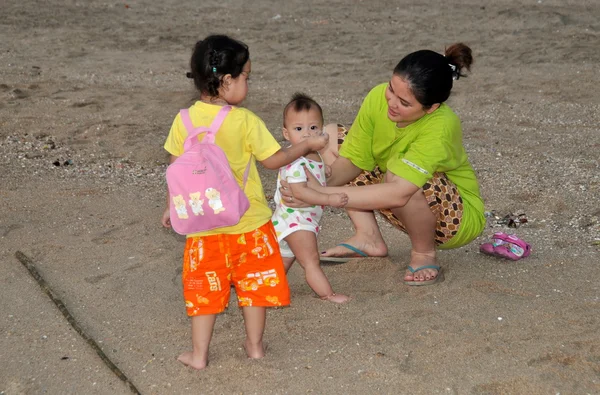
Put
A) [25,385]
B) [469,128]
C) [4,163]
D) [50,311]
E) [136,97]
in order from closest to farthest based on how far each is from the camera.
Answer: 1. [25,385]
2. [50,311]
3. [4,163]
4. [469,128]
5. [136,97]

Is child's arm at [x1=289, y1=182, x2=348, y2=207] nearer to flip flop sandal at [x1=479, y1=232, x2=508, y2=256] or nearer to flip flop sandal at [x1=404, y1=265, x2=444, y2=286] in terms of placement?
flip flop sandal at [x1=404, y1=265, x2=444, y2=286]

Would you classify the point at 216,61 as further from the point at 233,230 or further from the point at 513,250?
the point at 513,250

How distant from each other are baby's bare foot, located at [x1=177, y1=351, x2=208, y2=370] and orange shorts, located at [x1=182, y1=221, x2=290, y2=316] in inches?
8.3

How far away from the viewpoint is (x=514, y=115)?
22.2ft

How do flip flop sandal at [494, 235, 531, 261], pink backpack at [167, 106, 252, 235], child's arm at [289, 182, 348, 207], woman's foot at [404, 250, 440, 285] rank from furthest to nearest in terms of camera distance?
flip flop sandal at [494, 235, 531, 261] < woman's foot at [404, 250, 440, 285] < child's arm at [289, 182, 348, 207] < pink backpack at [167, 106, 252, 235]

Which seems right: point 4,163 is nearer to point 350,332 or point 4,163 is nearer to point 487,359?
point 350,332

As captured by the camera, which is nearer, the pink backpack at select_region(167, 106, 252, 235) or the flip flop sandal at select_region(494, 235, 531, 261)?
the pink backpack at select_region(167, 106, 252, 235)

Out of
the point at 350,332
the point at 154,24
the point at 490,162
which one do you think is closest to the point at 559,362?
the point at 350,332

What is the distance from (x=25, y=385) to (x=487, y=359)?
1.71 metres

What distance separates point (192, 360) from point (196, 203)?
25.7 inches

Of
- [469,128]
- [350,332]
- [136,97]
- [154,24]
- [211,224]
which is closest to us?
[211,224]

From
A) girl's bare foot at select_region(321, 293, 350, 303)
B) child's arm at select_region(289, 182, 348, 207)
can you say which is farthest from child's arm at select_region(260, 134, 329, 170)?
girl's bare foot at select_region(321, 293, 350, 303)

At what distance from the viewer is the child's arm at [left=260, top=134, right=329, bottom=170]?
293cm

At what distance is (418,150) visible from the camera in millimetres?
3508
